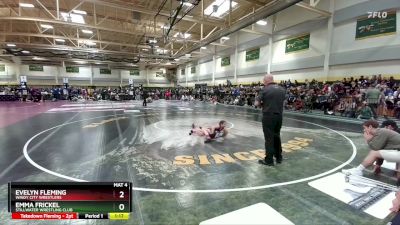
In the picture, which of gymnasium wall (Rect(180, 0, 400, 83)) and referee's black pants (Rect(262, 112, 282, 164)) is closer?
referee's black pants (Rect(262, 112, 282, 164))

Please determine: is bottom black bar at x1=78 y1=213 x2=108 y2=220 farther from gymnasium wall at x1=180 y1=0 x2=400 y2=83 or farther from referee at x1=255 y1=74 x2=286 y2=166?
gymnasium wall at x1=180 y1=0 x2=400 y2=83

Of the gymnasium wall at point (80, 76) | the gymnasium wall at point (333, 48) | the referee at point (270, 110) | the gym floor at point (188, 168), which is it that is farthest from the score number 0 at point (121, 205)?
the gymnasium wall at point (80, 76)

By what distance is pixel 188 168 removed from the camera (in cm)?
407

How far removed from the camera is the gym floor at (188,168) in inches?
104

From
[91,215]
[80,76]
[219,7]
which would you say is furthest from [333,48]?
[80,76]

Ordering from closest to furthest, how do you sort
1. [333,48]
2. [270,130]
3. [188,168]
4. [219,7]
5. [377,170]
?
[377,170]
[188,168]
[270,130]
[333,48]
[219,7]

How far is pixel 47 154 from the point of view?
4.82m
